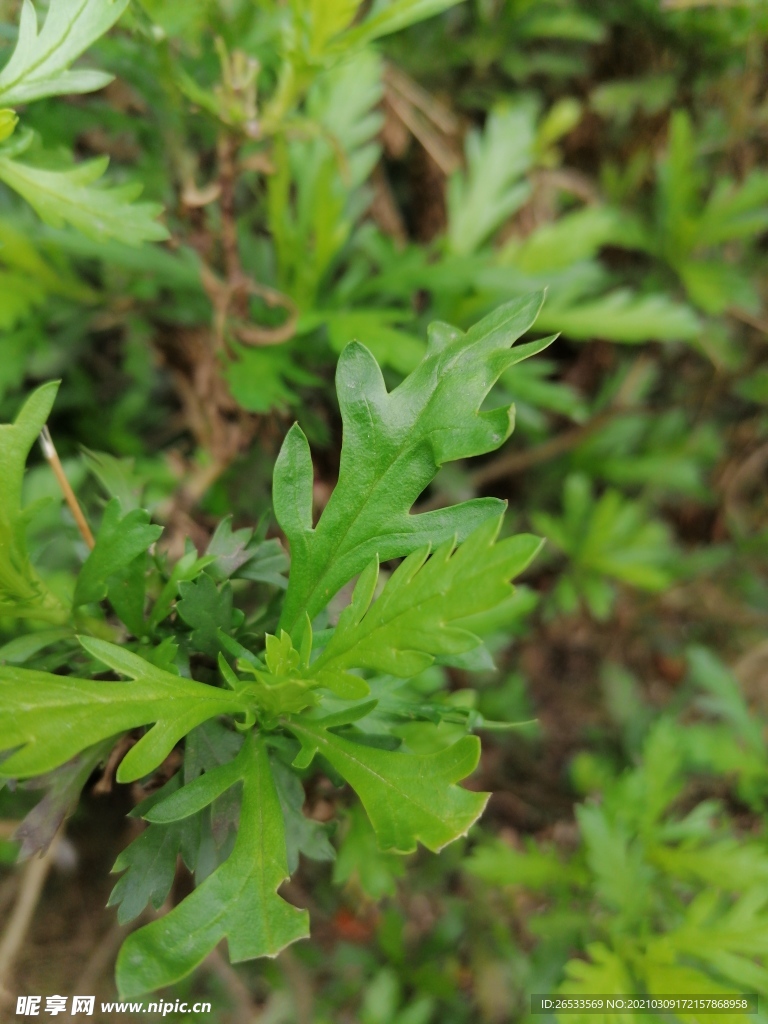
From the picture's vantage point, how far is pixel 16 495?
64 cm

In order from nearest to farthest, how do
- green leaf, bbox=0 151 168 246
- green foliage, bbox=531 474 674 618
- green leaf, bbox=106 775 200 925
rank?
green leaf, bbox=106 775 200 925 → green leaf, bbox=0 151 168 246 → green foliage, bbox=531 474 674 618

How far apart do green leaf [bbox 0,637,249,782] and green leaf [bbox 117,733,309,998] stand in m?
0.07

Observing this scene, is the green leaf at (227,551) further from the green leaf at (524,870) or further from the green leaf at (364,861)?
the green leaf at (524,870)

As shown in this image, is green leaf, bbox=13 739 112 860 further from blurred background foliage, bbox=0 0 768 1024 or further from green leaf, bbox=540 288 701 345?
green leaf, bbox=540 288 701 345

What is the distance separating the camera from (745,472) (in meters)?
1.88

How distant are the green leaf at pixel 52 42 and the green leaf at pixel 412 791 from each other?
0.68 metres

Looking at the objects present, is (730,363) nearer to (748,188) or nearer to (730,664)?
(748,188)

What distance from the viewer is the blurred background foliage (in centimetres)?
104

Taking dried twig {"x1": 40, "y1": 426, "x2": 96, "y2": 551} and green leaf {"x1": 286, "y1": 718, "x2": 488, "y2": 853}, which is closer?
green leaf {"x1": 286, "y1": 718, "x2": 488, "y2": 853}

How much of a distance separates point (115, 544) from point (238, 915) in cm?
34

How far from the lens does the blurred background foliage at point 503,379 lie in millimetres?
1037

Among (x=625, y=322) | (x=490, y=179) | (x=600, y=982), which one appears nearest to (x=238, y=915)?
(x=600, y=982)

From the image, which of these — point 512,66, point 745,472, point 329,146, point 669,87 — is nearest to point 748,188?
point 669,87

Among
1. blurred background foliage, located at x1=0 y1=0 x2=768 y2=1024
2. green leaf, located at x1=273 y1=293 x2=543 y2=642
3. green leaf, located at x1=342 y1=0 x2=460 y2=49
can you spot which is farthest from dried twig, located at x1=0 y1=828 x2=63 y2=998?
green leaf, located at x1=342 y1=0 x2=460 y2=49
